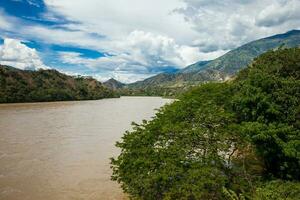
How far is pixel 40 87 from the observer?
13912 cm

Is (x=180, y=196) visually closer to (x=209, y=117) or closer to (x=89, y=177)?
(x=209, y=117)

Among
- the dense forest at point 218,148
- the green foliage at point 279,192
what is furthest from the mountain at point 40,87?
the green foliage at point 279,192

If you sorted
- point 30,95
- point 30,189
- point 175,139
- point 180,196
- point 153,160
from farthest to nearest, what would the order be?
point 30,95, point 30,189, point 175,139, point 153,160, point 180,196

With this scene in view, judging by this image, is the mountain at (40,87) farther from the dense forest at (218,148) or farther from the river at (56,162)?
the dense forest at (218,148)

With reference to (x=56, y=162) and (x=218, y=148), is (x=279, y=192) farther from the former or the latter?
(x=56, y=162)

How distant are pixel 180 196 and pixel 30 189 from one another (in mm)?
13100

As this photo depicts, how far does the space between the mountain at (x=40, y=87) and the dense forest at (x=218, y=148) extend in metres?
99.3

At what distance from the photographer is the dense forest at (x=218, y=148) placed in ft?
55.4

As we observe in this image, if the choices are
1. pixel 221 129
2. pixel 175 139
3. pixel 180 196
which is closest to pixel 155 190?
pixel 180 196

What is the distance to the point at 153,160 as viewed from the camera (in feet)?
59.5

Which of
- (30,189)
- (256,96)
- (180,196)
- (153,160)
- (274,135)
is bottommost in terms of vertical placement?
(30,189)

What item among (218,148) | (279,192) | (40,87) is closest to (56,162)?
(218,148)

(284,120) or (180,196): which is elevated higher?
(284,120)

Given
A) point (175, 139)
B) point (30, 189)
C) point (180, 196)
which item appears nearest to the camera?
point (180, 196)
